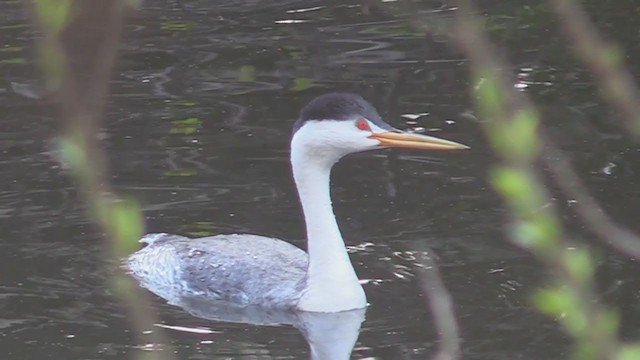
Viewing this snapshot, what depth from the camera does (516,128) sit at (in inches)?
119

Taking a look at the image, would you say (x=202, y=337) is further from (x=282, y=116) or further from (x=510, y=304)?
(x=282, y=116)

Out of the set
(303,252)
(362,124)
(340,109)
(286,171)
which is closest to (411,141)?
(362,124)

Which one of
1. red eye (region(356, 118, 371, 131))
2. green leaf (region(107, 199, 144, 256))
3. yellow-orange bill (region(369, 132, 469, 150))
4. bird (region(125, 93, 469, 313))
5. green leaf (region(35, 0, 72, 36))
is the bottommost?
bird (region(125, 93, 469, 313))

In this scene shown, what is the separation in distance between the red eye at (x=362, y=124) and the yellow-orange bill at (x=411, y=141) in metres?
0.05

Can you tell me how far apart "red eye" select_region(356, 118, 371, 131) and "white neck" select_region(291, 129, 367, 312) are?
23 cm

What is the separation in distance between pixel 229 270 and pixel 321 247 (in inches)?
26.5

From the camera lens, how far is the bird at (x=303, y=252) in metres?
7.49

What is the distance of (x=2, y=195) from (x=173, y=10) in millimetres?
5093

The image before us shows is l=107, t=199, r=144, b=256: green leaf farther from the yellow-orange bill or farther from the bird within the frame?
the yellow-orange bill

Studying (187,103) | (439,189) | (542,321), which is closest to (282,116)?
(187,103)

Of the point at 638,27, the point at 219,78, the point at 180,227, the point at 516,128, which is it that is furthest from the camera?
the point at 638,27

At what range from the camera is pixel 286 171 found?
9633 millimetres

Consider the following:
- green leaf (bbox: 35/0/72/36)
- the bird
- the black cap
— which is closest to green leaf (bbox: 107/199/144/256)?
green leaf (bbox: 35/0/72/36)

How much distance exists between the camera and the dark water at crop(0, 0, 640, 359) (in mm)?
7457
